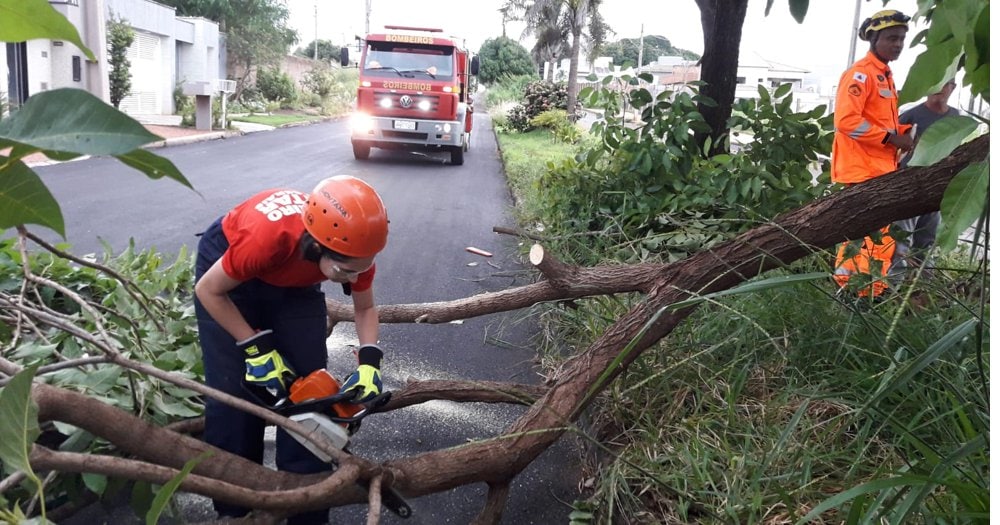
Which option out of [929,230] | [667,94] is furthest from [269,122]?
[929,230]

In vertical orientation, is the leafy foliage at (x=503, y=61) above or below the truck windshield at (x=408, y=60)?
above

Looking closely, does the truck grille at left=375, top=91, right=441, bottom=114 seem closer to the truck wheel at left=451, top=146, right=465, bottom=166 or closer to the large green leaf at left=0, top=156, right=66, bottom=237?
the truck wheel at left=451, top=146, right=465, bottom=166

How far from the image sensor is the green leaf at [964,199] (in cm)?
141

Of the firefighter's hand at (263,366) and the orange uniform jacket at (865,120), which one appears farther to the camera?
the orange uniform jacket at (865,120)

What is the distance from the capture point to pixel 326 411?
286 cm

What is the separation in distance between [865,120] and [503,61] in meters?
58.0

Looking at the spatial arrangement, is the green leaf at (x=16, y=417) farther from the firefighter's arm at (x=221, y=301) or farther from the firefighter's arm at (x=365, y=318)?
the firefighter's arm at (x=365, y=318)

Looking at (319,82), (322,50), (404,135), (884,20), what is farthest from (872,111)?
(322,50)

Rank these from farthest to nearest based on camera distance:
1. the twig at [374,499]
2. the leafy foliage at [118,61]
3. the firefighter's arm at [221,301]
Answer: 1. the leafy foliage at [118,61]
2. the firefighter's arm at [221,301]
3. the twig at [374,499]

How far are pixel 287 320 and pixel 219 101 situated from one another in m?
25.7

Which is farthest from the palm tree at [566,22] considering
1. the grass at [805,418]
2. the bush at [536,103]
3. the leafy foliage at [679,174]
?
the grass at [805,418]

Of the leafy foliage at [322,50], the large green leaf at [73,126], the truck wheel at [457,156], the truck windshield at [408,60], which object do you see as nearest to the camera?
the large green leaf at [73,126]

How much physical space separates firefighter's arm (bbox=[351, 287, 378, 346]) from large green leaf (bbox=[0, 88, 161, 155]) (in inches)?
99.4

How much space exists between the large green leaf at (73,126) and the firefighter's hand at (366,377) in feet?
7.22
